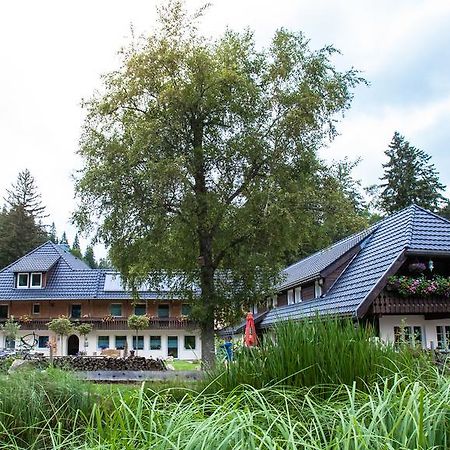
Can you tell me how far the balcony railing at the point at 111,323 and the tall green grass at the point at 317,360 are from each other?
1315 inches

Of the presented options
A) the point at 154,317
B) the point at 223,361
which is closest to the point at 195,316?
the point at 223,361

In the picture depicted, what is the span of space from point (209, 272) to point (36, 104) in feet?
A: 25.8

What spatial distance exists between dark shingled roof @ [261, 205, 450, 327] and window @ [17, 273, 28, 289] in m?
24.5

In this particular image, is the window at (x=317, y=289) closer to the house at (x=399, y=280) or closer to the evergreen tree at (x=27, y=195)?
the house at (x=399, y=280)

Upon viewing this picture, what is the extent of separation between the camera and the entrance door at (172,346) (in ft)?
128

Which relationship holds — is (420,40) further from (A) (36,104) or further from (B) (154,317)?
(B) (154,317)

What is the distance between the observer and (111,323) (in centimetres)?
3834

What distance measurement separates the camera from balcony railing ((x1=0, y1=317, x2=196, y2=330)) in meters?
37.9

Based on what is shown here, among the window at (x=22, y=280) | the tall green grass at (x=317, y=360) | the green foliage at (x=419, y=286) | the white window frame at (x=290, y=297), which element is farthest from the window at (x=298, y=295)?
the tall green grass at (x=317, y=360)

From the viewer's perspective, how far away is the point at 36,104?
10.5 metres

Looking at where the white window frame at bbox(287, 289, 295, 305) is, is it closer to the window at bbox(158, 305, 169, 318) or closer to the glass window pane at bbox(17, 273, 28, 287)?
the window at bbox(158, 305, 169, 318)

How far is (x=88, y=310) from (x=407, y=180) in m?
28.4

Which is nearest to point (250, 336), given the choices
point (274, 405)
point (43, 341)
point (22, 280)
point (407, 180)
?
point (274, 405)

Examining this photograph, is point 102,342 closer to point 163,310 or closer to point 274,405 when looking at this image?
point 163,310
